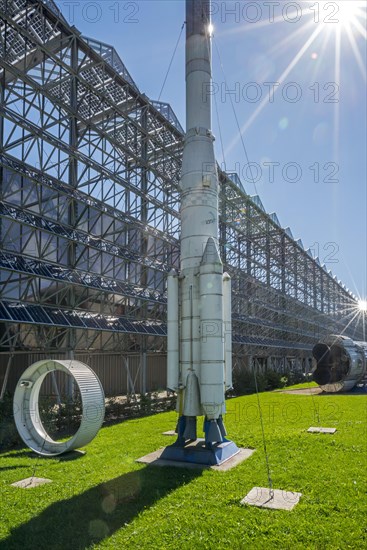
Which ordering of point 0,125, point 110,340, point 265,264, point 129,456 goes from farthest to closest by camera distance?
point 265,264 → point 110,340 → point 0,125 → point 129,456

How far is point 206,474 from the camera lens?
10789mm

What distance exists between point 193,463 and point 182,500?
9.68 feet

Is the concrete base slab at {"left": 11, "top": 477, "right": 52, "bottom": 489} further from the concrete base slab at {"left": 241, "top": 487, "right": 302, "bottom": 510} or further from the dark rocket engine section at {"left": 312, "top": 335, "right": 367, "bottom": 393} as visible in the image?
the dark rocket engine section at {"left": 312, "top": 335, "right": 367, "bottom": 393}

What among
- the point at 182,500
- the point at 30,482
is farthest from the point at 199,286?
the point at 30,482

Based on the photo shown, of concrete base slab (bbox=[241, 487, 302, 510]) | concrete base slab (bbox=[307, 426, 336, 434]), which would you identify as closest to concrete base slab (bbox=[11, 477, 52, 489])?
concrete base slab (bbox=[241, 487, 302, 510])

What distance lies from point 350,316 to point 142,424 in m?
95.2

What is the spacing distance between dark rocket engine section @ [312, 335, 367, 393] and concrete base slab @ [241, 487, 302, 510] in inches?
1007

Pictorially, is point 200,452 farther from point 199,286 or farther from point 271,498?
point 199,286

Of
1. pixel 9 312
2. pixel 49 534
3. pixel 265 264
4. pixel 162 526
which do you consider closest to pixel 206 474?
pixel 162 526

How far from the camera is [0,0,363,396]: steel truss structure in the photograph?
2098 cm

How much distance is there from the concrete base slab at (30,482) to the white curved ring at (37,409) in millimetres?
2333

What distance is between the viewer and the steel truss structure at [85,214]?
2098 centimetres

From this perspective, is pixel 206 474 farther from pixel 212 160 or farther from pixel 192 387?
pixel 212 160

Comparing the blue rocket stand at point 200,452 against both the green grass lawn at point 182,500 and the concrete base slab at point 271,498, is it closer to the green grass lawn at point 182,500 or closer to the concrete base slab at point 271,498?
the green grass lawn at point 182,500
